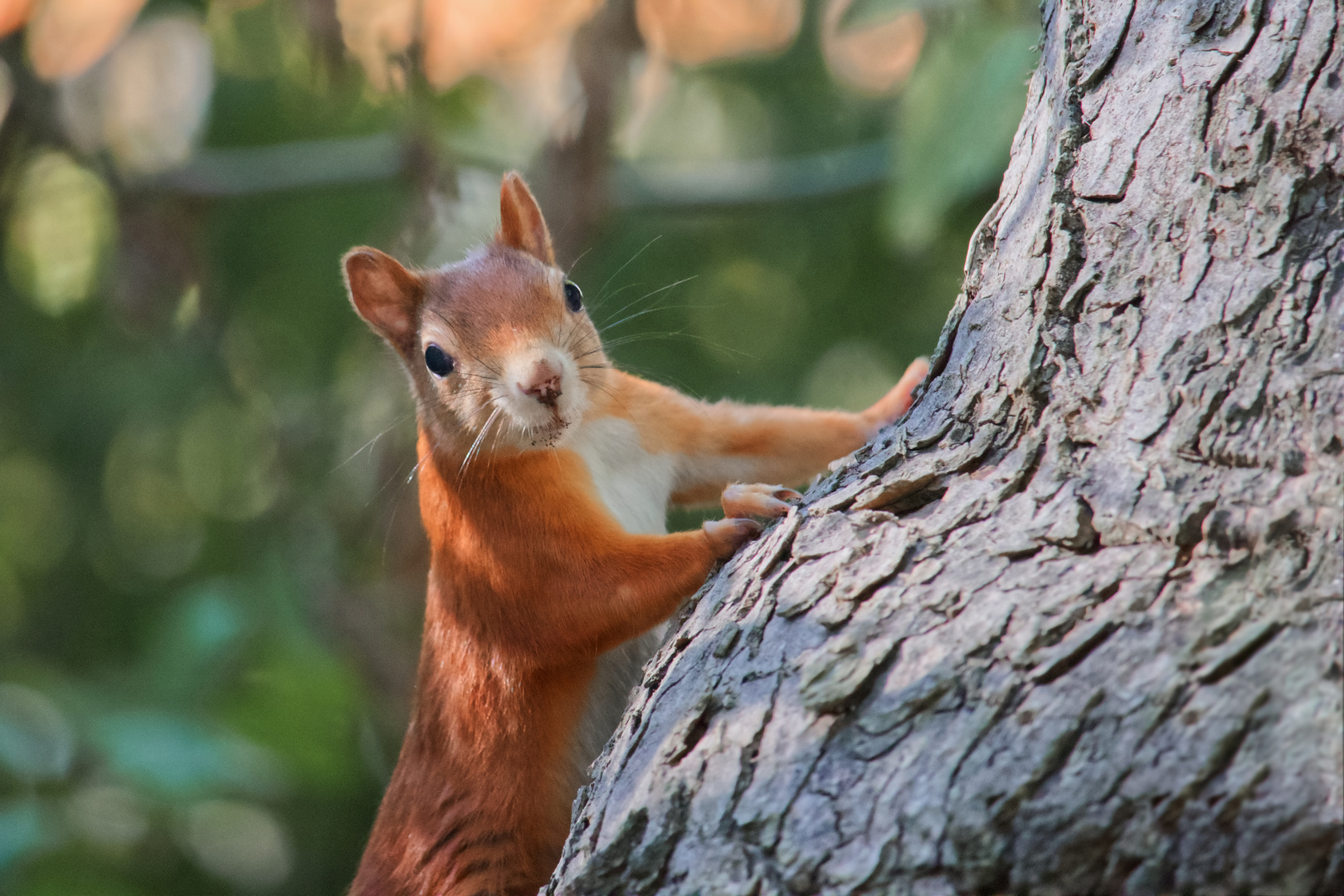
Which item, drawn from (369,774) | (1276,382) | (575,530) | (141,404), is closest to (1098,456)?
(1276,382)

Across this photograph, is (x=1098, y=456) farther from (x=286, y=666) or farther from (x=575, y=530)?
(x=286, y=666)

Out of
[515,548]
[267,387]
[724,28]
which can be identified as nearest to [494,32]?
[724,28]

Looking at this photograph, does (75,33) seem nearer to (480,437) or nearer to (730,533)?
(480,437)

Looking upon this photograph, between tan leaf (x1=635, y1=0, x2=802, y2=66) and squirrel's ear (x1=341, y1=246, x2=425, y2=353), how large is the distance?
10.7 ft

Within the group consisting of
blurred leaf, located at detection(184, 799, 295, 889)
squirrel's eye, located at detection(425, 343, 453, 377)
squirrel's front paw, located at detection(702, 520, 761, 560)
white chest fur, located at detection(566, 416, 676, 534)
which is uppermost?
blurred leaf, located at detection(184, 799, 295, 889)

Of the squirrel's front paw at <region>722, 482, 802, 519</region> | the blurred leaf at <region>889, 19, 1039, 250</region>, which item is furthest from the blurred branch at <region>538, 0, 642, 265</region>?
the squirrel's front paw at <region>722, 482, 802, 519</region>

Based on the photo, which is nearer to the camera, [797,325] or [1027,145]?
[1027,145]

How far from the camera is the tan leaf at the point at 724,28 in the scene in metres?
5.44

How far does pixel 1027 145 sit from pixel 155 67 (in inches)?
178

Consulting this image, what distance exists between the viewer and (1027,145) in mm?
1744

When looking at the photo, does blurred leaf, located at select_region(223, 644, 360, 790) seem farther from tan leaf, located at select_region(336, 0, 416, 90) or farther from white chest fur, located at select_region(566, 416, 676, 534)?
tan leaf, located at select_region(336, 0, 416, 90)

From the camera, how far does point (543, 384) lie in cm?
204

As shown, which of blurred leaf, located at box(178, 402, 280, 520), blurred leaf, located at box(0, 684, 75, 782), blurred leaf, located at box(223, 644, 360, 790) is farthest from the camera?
blurred leaf, located at box(178, 402, 280, 520)

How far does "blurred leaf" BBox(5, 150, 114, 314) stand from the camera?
520 cm
